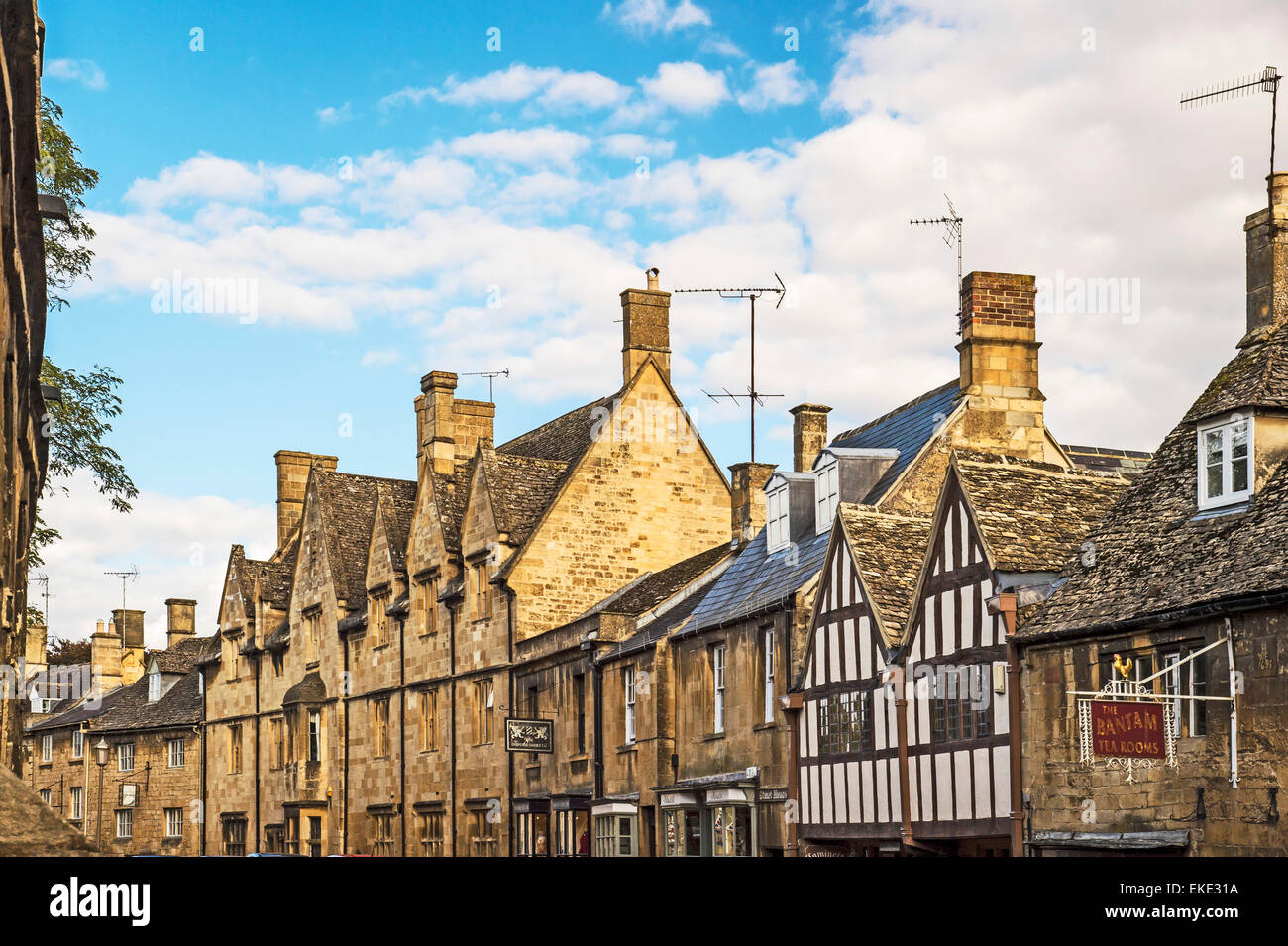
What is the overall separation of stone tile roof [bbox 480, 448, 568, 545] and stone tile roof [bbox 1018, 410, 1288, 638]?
1801 centimetres

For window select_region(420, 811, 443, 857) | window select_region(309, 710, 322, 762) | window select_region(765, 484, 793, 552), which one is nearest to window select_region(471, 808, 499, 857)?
window select_region(420, 811, 443, 857)

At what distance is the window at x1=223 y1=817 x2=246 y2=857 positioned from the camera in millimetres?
50250

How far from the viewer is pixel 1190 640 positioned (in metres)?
17.8

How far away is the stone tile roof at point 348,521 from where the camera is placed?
152ft

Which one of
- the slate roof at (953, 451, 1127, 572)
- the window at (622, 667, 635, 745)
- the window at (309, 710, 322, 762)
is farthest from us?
the window at (309, 710, 322, 762)

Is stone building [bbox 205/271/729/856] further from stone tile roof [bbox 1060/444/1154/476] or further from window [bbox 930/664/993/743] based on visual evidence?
window [bbox 930/664/993/743]

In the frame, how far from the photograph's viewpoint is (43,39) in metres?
17.6

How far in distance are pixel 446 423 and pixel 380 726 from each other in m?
8.39

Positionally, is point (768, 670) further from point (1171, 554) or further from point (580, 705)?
point (1171, 554)

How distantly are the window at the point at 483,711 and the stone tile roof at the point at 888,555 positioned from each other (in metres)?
14.6

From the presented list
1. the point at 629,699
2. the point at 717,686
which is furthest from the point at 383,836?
the point at 717,686
